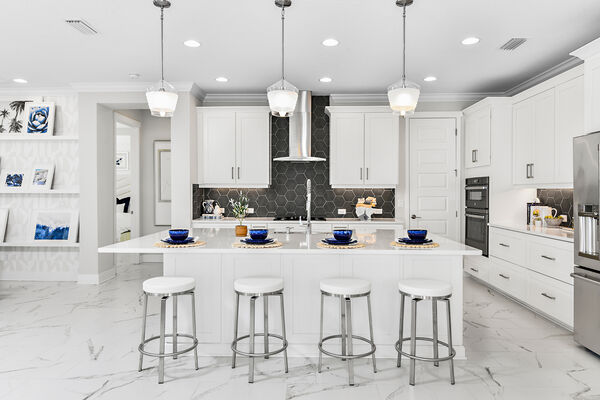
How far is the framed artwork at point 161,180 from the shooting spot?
675 cm

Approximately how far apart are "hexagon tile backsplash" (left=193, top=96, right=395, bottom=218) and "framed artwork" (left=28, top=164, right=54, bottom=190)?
2.08 metres

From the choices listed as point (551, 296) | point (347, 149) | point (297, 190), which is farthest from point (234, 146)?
point (551, 296)

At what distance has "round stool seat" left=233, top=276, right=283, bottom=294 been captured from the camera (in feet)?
8.71

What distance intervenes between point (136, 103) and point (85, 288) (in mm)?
2554

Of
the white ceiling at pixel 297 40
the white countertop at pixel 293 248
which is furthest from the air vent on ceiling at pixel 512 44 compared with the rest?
the white countertop at pixel 293 248

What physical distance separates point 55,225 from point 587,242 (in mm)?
6237

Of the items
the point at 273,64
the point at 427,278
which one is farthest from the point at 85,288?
the point at 427,278

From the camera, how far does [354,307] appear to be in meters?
3.04

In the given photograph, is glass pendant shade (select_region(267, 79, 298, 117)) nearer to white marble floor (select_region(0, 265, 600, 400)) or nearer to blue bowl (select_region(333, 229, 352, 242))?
blue bowl (select_region(333, 229, 352, 242))

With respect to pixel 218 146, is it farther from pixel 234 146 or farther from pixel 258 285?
pixel 258 285

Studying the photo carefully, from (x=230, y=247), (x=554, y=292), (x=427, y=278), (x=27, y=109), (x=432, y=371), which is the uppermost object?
Result: (x=27, y=109)

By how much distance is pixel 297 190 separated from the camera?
236 inches

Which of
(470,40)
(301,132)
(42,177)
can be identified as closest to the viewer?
(470,40)

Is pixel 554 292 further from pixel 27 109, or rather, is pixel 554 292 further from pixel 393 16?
pixel 27 109
